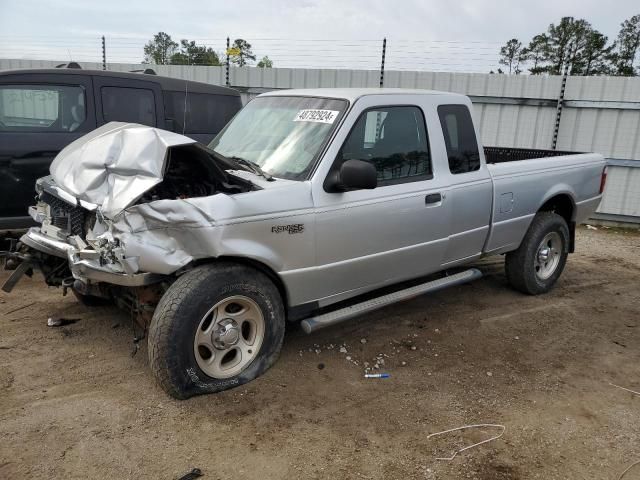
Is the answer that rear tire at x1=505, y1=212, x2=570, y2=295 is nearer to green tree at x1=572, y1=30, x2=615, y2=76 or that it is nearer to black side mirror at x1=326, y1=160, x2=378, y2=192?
black side mirror at x1=326, y1=160, x2=378, y2=192

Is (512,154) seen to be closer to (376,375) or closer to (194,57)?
(376,375)

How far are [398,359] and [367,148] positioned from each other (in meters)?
1.64

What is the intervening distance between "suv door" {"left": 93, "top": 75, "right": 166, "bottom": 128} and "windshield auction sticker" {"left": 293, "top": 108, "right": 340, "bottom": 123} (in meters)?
3.00

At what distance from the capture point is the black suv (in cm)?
550

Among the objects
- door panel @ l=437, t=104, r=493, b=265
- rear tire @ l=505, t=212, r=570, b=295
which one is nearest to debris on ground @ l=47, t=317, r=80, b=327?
door panel @ l=437, t=104, r=493, b=265

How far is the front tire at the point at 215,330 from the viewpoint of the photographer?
318 cm

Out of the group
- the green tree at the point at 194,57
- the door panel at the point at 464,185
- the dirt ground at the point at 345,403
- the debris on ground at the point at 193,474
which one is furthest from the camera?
the green tree at the point at 194,57

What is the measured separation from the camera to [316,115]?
4035mm

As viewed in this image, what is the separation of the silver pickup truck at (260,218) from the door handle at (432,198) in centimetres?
2

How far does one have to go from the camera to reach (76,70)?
19.5 ft

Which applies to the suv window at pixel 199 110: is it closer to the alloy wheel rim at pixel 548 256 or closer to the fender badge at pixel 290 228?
the fender badge at pixel 290 228

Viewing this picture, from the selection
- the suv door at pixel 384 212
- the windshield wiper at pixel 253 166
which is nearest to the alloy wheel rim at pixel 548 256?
the suv door at pixel 384 212

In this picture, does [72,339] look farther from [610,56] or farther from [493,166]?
[610,56]

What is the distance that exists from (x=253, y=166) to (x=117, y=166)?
0.95 meters
